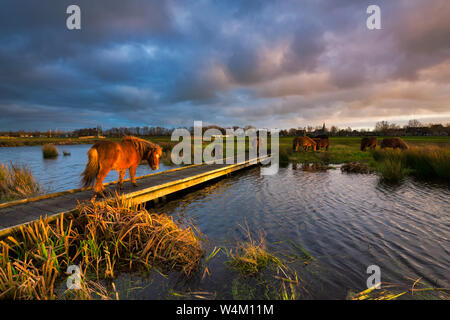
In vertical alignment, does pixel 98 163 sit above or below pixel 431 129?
below

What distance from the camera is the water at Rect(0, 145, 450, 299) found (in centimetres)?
388

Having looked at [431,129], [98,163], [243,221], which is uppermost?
[431,129]

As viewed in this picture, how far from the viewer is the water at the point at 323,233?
3879 millimetres

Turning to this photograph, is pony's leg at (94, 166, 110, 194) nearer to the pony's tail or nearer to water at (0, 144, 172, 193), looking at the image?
the pony's tail

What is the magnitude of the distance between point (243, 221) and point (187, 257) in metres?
3.23

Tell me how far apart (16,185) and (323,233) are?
14.4m

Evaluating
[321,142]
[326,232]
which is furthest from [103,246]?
[321,142]

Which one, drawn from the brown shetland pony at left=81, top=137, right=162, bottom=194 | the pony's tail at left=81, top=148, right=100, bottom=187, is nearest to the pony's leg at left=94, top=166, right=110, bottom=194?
the brown shetland pony at left=81, top=137, right=162, bottom=194

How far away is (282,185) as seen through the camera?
12484 mm

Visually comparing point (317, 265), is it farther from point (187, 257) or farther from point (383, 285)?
point (187, 257)

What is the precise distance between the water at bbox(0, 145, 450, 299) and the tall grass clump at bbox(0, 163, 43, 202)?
255 inches

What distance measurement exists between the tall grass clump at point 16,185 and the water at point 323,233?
21.2 ft
